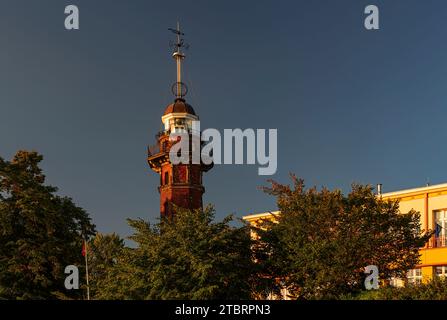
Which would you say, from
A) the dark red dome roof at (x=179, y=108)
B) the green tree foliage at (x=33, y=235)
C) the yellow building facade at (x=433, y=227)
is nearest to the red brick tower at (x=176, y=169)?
the dark red dome roof at (x=179, y=108)

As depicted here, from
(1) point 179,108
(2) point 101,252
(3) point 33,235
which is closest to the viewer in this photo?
(3) point 33,235

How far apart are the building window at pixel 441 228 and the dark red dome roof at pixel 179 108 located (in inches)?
889

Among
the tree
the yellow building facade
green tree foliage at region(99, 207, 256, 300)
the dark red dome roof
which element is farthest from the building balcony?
the dark red dome roof

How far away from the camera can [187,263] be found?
3744 centimetres

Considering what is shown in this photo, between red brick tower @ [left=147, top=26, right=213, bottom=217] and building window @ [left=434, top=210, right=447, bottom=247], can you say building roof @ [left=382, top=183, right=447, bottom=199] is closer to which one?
building window @ [left=434, top=210, right=447, bottom=247]

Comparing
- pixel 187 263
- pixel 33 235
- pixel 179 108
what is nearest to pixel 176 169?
pixel 179 108

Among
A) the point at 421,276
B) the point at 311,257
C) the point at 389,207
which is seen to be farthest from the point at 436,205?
the point at 311,257

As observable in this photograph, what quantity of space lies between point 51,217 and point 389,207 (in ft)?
79.0

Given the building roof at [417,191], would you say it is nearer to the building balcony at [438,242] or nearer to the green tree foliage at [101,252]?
the building balcony at [438,242]

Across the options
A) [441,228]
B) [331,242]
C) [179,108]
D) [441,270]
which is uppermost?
[179,108]

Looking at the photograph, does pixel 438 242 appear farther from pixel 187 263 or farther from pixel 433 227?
pixel 187 263

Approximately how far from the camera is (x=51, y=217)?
1964 inches

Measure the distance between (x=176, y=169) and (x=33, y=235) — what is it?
49.5 feet
